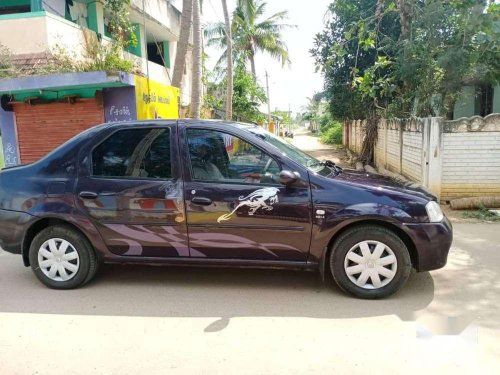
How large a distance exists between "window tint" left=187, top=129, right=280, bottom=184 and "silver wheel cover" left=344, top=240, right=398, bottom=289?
96 centimetres

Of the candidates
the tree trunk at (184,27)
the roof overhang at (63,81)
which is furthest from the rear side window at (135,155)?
the tree trunk at (184,27)

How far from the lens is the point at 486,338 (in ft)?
10.3

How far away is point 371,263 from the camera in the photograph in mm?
3783

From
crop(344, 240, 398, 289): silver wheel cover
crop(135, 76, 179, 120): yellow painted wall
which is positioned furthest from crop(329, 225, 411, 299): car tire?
crop(135, 76, 179, 120): yellow painted wall

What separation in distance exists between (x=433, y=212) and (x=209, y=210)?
2001 millimetres

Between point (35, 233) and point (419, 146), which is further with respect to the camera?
point (419, 146)

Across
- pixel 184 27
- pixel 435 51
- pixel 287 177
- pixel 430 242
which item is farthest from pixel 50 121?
pixel 430 242

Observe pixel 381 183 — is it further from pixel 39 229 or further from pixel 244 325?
pixel 39 229

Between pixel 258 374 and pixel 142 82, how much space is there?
8107 mm

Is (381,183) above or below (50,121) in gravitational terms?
below

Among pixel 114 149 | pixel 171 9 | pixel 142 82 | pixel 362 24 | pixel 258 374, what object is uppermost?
pixel 171 9

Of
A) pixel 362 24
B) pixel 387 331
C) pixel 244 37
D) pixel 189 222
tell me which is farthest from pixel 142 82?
pixel 244 37

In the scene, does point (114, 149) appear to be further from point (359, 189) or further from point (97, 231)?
point (359, 189)

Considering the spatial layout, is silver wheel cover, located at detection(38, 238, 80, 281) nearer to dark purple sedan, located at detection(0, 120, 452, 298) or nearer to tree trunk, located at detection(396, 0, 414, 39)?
dark purple sedan, located at detection(0, 120, 452, 298)
